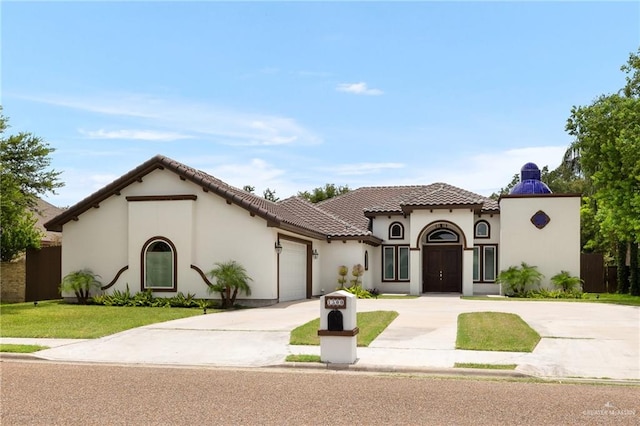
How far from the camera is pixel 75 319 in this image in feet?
56.4

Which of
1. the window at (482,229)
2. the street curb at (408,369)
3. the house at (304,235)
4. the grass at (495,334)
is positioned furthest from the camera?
the window at (482,229)

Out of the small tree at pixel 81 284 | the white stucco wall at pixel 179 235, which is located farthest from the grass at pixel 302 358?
the small tree at pixel 81 284

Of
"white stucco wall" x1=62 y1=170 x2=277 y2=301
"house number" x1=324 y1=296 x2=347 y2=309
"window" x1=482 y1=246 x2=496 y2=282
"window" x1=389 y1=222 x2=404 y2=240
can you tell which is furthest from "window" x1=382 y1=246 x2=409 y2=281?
"house number" x1=324 y1=296 x2=347 y2=309

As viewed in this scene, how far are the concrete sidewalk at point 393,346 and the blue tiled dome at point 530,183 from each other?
561 inches

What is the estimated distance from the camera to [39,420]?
7.07m

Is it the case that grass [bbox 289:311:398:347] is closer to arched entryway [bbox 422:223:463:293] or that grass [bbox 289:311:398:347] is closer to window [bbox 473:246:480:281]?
arched entryway [bbox 422:223:463:293]

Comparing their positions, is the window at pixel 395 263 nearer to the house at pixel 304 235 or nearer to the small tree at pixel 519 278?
the house at pixel 304 235

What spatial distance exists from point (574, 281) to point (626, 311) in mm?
9399

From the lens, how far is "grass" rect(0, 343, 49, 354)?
A: 39.0 ft

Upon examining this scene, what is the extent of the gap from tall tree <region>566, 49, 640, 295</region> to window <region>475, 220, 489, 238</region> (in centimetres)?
544

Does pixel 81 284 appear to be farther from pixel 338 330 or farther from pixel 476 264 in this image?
pixel 476 264

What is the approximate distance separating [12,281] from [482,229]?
22.0 meters

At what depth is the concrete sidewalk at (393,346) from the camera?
10758 mm

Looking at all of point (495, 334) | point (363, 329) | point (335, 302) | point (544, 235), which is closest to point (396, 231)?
point (544, 235)
